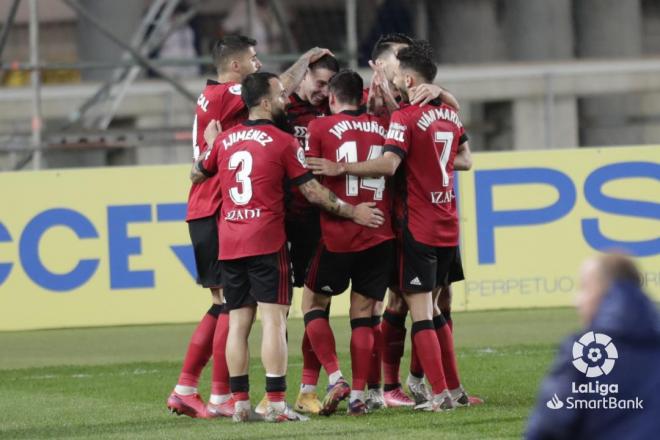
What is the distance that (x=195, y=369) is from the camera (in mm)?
8414

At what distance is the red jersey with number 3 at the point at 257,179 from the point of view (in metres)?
7.76

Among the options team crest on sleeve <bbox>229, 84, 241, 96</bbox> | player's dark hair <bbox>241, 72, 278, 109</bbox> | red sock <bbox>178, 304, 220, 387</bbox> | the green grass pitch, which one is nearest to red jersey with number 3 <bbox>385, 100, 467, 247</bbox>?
player's dark hair <bbox>241, 72, 278, 109</bbox>

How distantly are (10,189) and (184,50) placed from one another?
28.7ft

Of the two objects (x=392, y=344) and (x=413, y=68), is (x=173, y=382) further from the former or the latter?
(x=413, y=68)

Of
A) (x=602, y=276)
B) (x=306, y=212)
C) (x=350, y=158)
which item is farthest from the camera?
(x=306, y=212)

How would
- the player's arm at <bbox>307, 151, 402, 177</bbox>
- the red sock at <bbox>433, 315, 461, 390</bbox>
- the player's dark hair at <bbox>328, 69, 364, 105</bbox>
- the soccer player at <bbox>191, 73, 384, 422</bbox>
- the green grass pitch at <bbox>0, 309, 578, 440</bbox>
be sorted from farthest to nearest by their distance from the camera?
the red sock at <bbox>433, 315, 461, 390</bbox> → the player's dark hair at <bbox>328, 69, 364, 105</bbox> → the player's arm at <bbox>307, 151, 402, 177</bbox> → the soccer player at <bbox>191, 73, 384, 422</bbox> → the green grass pitch at <bbox>0, 309, 578, 440</bbox>

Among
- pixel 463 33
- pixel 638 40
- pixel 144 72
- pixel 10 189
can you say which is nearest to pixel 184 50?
pixel 144 72

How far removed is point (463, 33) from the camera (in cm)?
2208

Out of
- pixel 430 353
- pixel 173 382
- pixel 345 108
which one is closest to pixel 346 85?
pixel 345 108

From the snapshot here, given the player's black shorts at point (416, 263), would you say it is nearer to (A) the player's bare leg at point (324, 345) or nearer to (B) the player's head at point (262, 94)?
(A) the player's bare leg at point (324, 345)

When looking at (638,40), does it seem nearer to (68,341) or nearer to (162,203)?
(162,203)

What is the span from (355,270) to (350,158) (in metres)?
0.65

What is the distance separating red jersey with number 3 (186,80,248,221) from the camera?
8281 mm

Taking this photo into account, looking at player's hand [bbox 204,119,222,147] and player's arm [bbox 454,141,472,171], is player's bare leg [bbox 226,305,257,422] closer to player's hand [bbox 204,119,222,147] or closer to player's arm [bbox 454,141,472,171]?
player's hand [bbox 204,119,222,147]
